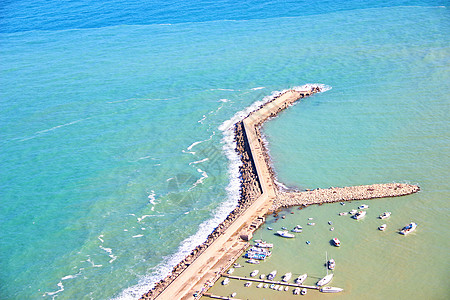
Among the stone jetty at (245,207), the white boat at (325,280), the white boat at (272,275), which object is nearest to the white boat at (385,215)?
the stone jetty at (245,207)

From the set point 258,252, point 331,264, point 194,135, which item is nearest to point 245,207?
point 258,252

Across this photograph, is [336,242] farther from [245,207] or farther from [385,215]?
[245,207]

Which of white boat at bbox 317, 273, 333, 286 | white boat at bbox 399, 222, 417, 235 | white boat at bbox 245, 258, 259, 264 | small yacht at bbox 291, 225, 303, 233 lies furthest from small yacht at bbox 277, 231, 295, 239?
white boat at bbox 399, 222, 417, 235

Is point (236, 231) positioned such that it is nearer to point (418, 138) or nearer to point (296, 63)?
point (418, 138)

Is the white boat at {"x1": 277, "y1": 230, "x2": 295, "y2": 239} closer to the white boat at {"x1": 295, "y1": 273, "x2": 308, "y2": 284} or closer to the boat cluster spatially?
the boat cluster

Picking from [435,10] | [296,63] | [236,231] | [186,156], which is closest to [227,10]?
[296,63]
